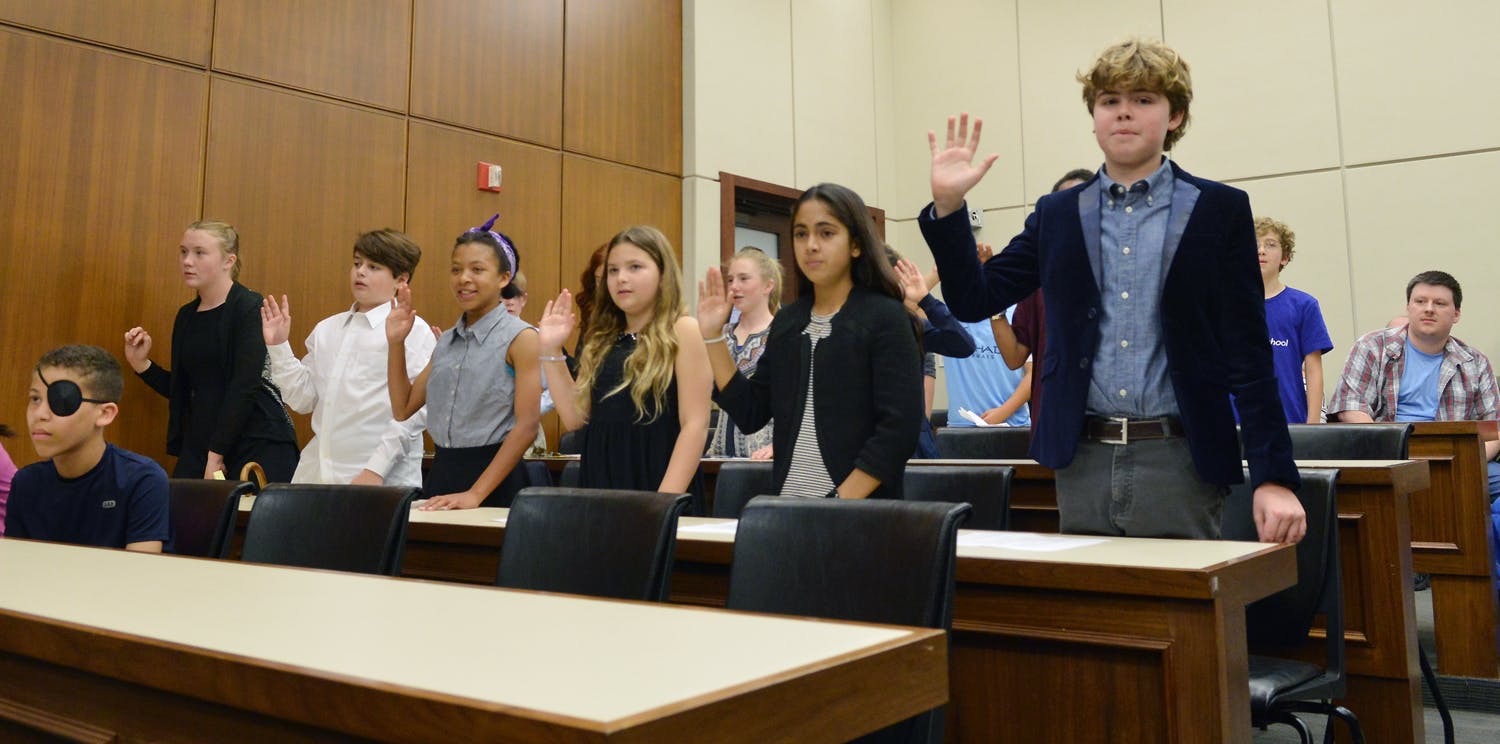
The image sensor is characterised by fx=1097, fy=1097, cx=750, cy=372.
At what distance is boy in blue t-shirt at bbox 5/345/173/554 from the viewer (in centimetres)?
223

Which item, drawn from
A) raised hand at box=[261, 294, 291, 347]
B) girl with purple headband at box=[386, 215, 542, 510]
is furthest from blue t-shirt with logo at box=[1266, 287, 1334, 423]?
raised hand at box=[261, 294, 291, 347]

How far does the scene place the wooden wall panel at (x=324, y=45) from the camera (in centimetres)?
446

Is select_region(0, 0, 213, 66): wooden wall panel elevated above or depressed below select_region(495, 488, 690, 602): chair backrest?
above

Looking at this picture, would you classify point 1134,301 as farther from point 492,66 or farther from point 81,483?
point 492,66

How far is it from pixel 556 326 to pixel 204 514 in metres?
0.88

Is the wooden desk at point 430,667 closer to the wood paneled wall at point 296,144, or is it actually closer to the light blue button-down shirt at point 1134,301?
the light blue button-down shirt at point 1134,301

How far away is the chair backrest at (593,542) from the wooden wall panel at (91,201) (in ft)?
9.79

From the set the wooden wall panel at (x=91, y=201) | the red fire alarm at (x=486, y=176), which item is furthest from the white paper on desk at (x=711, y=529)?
the red fire alarm at (x=486, y=176)

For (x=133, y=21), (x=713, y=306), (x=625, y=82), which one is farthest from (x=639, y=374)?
(x=625, y=82)

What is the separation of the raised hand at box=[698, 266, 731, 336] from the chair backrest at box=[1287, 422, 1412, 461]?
5.00ft

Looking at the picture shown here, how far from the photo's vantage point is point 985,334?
185 inches

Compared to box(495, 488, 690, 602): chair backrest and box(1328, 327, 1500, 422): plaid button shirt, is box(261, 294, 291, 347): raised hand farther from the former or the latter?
box(1328, 327, 1500, 422): plaid button shirt

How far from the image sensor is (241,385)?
138 inches

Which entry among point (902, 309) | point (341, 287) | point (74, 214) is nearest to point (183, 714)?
point (902, 309)
